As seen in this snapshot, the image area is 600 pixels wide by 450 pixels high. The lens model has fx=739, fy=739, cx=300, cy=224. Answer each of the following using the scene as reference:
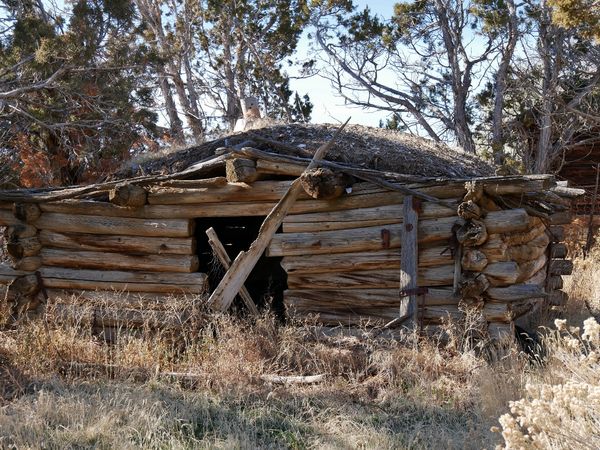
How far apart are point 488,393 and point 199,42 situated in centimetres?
2081

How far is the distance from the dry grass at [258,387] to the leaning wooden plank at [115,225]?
1.13m

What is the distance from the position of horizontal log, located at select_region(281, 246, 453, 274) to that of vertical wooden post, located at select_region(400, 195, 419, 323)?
0.43ft

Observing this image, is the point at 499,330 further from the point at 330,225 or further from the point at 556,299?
the point at 556,299

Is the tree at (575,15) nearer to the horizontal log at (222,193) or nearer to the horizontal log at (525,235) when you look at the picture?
the horizontal log at (525,235)

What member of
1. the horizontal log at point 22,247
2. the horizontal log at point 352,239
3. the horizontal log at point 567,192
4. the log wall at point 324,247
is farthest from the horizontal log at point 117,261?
the horizontal log at point 567,192

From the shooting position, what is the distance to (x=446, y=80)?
21672mm

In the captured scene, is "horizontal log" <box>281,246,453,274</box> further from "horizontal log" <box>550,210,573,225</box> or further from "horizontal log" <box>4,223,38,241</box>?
"horizontal log" <box>4,223,38,241</box>

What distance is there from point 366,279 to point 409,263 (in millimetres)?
571

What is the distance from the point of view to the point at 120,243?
888cm

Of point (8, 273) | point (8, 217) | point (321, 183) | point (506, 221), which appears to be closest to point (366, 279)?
point (321, 183)

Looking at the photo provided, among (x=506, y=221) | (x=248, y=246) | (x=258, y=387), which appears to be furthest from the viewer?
(x=248, y=246)

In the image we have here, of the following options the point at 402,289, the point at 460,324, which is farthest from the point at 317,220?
the point at 460,324

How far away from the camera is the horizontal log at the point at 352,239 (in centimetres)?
779

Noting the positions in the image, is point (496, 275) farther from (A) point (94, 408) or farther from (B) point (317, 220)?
(A) point (94, 408)
